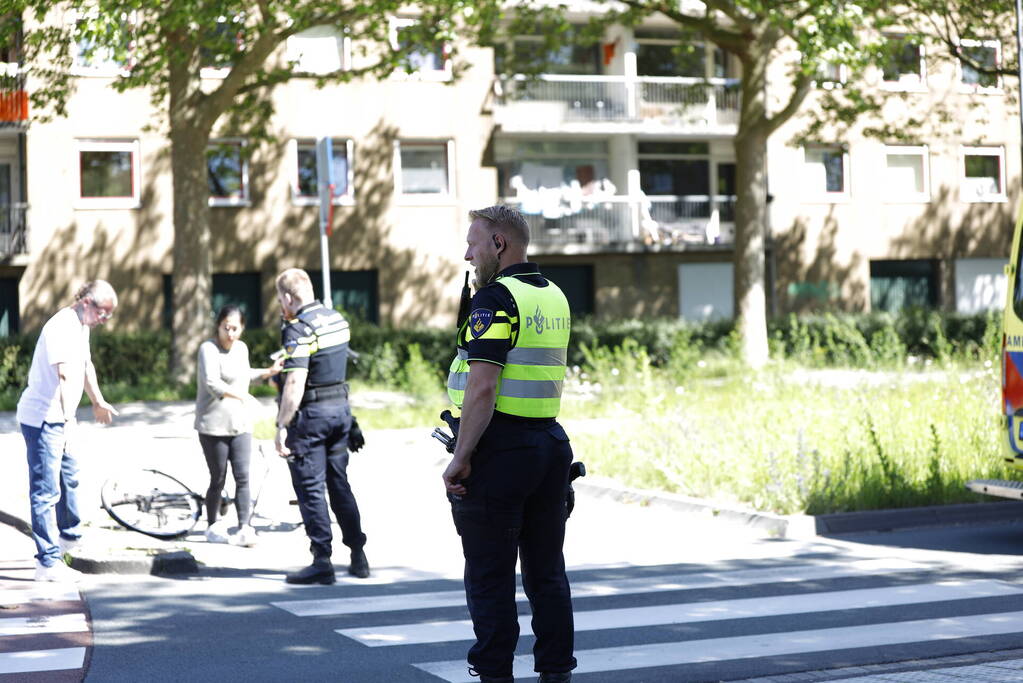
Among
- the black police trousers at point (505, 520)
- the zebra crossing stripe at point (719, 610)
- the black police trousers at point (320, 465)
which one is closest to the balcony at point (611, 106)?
the black police trousers at point (320, 465)

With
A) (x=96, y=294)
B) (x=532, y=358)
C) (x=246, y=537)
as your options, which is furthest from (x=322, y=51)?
(x=532, y=358)

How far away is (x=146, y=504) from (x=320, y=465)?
8.36 feet

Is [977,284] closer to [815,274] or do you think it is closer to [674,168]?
[815,274]

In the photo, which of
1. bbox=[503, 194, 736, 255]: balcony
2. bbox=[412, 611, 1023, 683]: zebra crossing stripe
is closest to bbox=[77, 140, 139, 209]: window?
bbox=[503, 194, 736, 255]: balcony

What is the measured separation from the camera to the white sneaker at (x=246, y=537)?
398 inches

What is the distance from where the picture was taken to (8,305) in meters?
30.9

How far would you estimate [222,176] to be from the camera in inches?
1267

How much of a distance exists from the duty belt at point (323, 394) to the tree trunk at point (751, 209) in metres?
18.1

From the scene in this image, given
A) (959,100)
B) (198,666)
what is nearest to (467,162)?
(959,100)

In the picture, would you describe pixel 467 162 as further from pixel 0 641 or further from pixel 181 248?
pixel 0 641

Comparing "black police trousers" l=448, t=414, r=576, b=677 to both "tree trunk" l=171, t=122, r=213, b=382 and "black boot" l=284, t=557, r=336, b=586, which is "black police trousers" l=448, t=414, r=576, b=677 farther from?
"tree trunk" l=171, t=122, r=213, b=382

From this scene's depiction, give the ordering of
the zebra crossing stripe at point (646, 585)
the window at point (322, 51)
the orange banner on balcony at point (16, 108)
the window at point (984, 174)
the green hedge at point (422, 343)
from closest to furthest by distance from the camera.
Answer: the zebra crossing stripe at point (646, 585) → the green hedge at point (422, 343) → the orange banner on balcony at point (16, 108) → the window at point (322, 51) → the window at point (984, 174)

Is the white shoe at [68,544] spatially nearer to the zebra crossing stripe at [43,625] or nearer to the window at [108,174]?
the zebra crossing stripe at [43,625]

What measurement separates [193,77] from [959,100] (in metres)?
24.9
